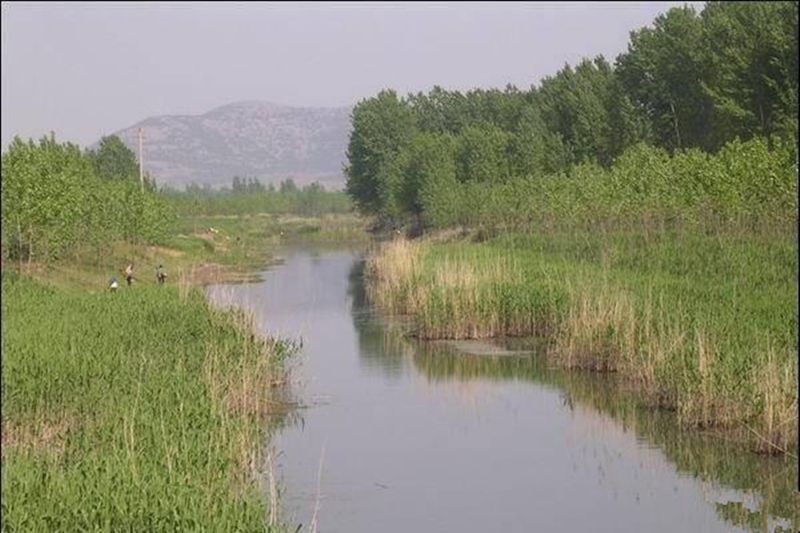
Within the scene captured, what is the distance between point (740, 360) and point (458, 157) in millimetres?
61049

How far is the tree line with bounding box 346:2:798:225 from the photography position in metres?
47.7

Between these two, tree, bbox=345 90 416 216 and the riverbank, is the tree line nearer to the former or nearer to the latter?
tree, bbox=345 90 416 216

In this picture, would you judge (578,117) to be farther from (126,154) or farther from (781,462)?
(781,462)

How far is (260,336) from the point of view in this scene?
19375 mm

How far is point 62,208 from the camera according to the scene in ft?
115

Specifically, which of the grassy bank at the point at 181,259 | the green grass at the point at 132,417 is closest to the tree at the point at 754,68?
the grassy bank at the point at 181,259

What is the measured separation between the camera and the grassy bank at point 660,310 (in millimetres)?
14914

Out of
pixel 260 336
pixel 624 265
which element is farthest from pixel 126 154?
pixel 260 336

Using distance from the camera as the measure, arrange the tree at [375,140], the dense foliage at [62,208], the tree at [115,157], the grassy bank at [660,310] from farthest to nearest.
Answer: the tree at [375,140] → the tree at [115,157] → the dense foliage at [62,208] → the grassy bank at [660,310]

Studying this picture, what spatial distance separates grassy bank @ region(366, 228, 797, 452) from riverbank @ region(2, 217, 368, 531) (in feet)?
19.6

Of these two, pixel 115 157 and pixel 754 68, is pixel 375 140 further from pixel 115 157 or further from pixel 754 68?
pixel 754 68

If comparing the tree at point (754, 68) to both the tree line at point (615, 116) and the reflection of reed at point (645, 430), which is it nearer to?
the tree line at point (615, 116)

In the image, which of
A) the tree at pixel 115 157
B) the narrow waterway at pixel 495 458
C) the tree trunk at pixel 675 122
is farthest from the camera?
the tree at pixel 115 157

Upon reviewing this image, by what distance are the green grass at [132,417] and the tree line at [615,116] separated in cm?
2718
